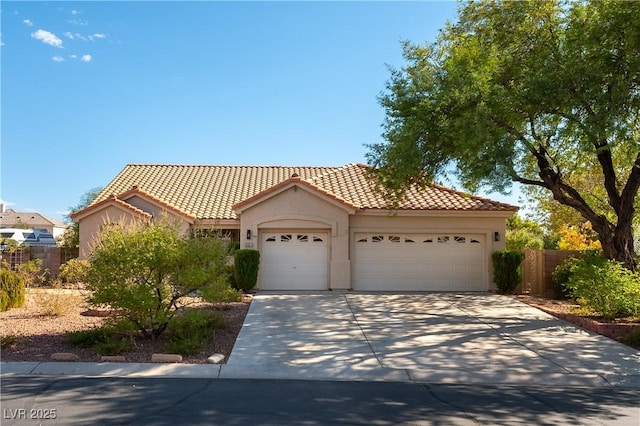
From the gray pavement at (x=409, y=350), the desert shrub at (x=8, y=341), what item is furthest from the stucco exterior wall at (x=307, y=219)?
the desert shrub at (x=8, y=341)

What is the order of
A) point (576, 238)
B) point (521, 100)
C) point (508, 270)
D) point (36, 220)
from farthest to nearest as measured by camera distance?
1. point (36, 220)
2. point (576, 238)
3. point (508, 270)
4. point (521, 100)

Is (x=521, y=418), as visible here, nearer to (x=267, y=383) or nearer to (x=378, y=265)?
(x=267, y=383)

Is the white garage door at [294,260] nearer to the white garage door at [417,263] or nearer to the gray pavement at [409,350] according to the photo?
the white garage door at [417,263]

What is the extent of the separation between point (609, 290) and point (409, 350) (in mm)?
5886

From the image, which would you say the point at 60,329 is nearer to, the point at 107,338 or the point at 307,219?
the point at 107,338

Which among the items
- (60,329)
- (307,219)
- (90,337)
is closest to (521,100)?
(307,219)

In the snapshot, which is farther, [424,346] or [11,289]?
[11,289]

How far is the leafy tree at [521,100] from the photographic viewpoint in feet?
39.4

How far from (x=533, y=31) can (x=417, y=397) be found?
10.7m

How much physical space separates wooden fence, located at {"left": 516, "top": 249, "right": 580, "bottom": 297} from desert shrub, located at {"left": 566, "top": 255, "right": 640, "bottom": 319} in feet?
16.0

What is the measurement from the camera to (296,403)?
7.03 m

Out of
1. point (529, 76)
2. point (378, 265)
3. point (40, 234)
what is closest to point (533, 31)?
point (529, 76)

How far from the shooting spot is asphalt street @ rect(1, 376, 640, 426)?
634cm

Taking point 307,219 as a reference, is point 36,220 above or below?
above
